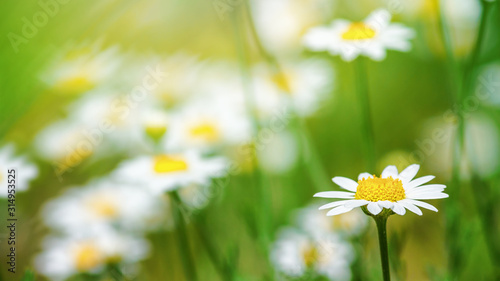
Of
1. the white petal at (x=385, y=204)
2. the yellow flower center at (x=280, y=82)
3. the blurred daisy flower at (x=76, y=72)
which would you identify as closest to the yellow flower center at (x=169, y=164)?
the yellow flower center at (x=280, y=82)

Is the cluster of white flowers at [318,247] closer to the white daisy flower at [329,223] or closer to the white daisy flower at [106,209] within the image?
the white daisy flower at [329,223]

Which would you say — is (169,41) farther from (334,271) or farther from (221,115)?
(334,271)

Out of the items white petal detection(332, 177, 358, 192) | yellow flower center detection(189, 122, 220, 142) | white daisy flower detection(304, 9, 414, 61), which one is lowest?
white petal detection(332, 177, 358, 192)

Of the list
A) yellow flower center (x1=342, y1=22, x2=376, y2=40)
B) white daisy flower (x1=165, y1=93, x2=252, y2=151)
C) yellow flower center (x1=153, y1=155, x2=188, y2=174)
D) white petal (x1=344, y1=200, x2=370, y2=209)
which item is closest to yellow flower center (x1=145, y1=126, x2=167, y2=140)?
yellow flower center (x1=153, y1=155, x2=188, y2=174)

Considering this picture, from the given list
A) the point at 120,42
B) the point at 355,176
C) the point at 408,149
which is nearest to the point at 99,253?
the point at 355,176

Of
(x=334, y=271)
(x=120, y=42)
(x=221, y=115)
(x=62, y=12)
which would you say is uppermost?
(x=120, y=42)

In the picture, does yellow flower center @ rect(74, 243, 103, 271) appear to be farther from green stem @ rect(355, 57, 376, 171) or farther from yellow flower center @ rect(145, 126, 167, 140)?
green stem @ rect(355, 57, 376, 171)
